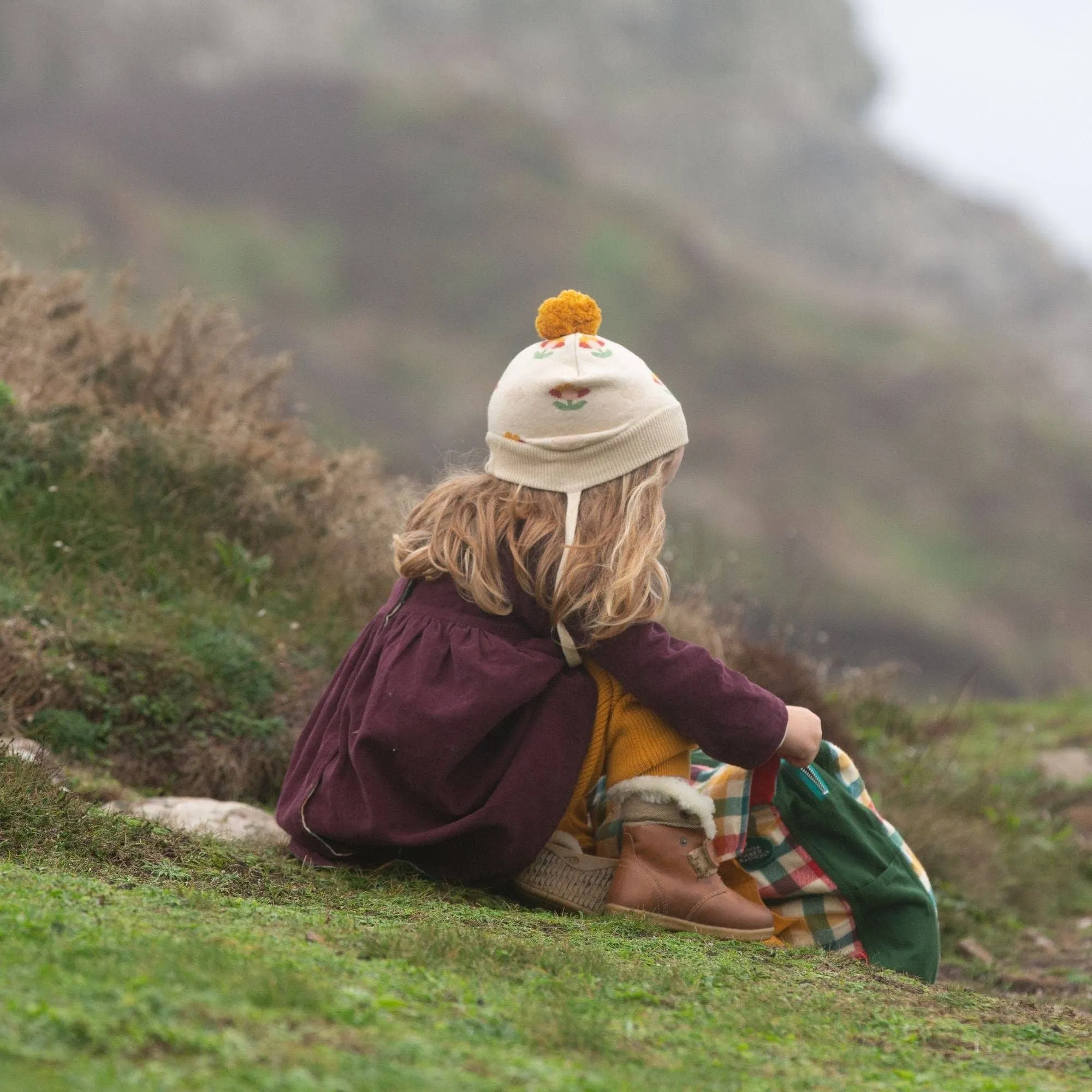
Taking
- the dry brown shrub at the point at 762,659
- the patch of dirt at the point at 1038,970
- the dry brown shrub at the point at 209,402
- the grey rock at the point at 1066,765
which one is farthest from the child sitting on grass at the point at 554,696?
the grey rock at the point at 1066,765

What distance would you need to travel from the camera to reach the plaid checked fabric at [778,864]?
3.22 meters

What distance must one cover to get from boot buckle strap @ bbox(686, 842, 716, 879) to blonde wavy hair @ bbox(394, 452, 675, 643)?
0.55 m

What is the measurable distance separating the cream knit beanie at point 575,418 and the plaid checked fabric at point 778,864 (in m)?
0.53

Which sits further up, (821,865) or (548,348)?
(548,348)

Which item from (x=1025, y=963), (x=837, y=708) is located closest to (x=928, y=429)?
(x=837, y=708)

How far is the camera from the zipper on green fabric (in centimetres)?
322

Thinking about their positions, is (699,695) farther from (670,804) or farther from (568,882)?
(568,882)

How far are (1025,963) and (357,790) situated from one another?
9.97 ft

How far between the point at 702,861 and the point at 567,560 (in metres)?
0.76

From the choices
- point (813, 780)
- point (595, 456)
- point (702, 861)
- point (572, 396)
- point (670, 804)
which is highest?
point (572, 396)

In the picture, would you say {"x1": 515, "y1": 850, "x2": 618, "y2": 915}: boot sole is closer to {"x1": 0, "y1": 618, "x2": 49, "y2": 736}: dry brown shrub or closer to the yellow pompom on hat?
the yellow pompom on hat

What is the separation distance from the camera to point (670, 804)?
3018mm

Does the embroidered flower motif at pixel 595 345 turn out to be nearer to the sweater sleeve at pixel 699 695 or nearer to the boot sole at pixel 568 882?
the sweater sleeve at pixel 699 695

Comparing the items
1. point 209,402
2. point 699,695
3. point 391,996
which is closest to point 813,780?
point 699,695
